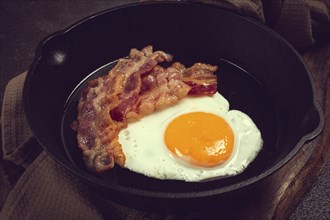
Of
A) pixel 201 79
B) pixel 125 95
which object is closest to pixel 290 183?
pixel 201 79

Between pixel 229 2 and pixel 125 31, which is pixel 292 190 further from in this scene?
pixel 125 31

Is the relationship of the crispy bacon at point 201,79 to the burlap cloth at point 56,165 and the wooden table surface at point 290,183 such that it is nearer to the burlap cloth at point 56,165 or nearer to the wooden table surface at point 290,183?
the burlap cloth at point 56,165

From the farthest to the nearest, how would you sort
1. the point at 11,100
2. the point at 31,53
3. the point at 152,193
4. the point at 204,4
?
Result: 1. the point at 31,53
2. the point at 204,4
3. the point at 11,100
4. the point at 152,193

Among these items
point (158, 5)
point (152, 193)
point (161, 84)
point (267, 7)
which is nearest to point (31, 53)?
point (158, 5)

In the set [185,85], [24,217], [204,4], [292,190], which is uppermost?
[204,4]

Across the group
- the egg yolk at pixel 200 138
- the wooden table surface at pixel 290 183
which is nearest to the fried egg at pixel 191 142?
the egg yolk at pixel 200 138

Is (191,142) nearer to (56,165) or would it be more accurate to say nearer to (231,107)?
(231,107)
